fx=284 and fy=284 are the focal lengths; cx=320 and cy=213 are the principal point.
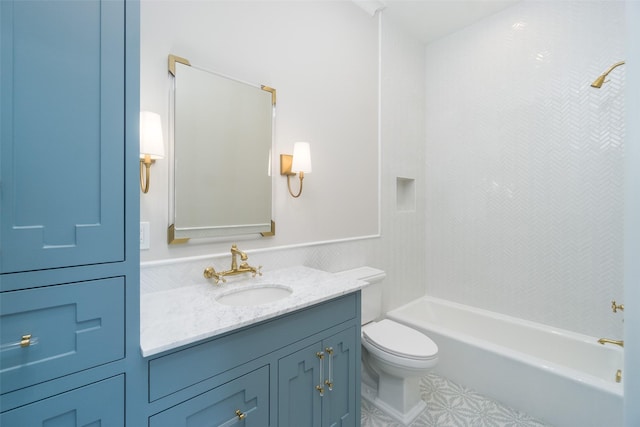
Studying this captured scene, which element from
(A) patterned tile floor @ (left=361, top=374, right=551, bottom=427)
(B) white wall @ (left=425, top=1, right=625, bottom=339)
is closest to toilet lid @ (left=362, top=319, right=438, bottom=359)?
(A) patterned tile floor @ (left=361, top=374, right=551, bottom=427)

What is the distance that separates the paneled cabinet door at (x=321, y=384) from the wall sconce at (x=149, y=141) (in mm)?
1000

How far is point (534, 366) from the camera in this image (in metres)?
1.74

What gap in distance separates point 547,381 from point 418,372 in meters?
0.80

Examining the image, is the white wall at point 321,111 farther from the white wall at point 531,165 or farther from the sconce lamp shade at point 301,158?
the white wall at point 531,165

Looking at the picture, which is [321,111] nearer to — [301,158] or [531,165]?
[301,158]

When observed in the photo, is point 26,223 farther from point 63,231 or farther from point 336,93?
point 336,93

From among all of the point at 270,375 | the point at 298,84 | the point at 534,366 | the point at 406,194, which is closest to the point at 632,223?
the point at 270,375

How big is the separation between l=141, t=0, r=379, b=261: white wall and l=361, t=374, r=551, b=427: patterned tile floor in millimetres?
1177

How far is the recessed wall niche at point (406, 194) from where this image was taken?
9.00 feet

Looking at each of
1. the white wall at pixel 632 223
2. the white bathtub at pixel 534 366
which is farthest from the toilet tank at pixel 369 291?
the white wall at pixel 632 223

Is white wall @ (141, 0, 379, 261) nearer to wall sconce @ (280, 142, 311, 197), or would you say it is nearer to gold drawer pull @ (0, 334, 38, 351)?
wall sconce @ (280, 142, 311, 197)

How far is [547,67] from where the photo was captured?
216 cm

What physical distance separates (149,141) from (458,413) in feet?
7.63

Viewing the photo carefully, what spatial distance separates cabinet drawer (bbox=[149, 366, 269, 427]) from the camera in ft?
2.85
